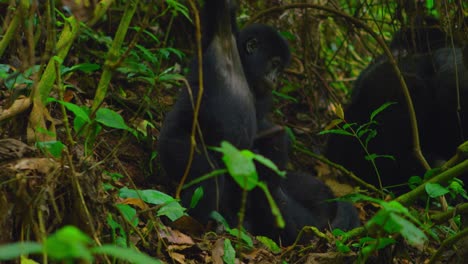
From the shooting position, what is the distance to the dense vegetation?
2.11 meters

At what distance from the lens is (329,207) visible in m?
4.43

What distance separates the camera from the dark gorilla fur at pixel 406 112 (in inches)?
215

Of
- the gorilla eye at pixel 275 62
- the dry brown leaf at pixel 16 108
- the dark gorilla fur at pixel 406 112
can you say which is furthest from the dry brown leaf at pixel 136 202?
the dark gorilla fur at pixel 406 112

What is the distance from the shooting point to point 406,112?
5.46m

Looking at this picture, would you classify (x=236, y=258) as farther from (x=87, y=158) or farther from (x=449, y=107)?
(x=449, y=107)

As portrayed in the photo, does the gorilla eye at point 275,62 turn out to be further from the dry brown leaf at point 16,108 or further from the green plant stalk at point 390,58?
the dry brown leaf at point 16,108

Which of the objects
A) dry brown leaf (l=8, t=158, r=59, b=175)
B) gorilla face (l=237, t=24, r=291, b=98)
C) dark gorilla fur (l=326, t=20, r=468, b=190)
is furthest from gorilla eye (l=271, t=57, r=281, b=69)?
dry brown leaf (l=8, t=158, r=59, b=175)

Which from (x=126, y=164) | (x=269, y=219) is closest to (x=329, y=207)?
(x=269, y=219)

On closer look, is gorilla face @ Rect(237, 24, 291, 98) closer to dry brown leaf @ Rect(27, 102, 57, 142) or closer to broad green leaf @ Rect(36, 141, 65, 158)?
dry brown leaf @ Rect(27, 102, 57, 142)

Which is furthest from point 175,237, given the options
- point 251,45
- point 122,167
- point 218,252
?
point 251,45

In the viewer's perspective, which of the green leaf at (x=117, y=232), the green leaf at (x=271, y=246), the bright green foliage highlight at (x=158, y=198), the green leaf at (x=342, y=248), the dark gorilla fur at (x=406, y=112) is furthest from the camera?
the dark gorilla fur at (x=406, y=112)

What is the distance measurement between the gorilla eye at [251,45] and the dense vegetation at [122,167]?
19.4 inches

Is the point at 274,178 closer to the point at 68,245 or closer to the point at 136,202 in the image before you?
the point at 136,202

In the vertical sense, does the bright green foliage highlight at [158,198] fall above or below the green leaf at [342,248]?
above
